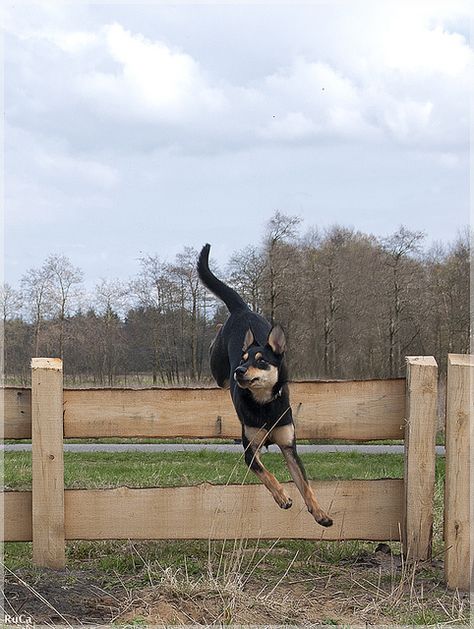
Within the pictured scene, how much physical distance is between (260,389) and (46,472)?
1.37 meters

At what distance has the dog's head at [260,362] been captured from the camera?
4.24 m

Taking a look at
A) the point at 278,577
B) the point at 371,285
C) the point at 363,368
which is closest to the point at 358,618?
the point at 278,577

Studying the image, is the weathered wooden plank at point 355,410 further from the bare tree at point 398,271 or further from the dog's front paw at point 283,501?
the bare tree at point 398,271

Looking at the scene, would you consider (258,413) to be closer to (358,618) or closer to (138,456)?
(358,618)

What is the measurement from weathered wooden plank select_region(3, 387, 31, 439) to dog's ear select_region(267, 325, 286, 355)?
153 centimetres

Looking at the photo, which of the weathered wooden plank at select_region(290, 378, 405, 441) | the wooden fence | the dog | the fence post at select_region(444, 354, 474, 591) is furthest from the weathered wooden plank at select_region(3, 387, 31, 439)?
the fence post at select_region(444, 354, 474, 591)

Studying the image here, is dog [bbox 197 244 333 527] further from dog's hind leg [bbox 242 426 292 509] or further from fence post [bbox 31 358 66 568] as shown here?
fence post [bbox 31 358 66 568]

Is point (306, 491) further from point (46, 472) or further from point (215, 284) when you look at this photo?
point (46, 472)

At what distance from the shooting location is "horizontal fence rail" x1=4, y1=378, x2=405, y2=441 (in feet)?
15.8

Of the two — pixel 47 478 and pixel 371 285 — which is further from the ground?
pixel 371 285

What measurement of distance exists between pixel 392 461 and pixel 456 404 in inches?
224

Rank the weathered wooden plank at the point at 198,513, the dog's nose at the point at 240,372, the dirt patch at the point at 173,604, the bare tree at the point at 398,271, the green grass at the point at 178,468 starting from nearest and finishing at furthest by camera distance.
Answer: the dirt patch at the point at 173,604 → the dog's nose at the point at 240,372 → the weathered wooden plank at the point at 198,513 → the green grass at the point at 178,468 → the bare tree at the point at 398,271

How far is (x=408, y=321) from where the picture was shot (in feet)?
61.1

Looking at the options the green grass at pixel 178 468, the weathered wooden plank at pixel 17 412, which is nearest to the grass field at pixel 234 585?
the weathered wooden plank at pixel 17 412
